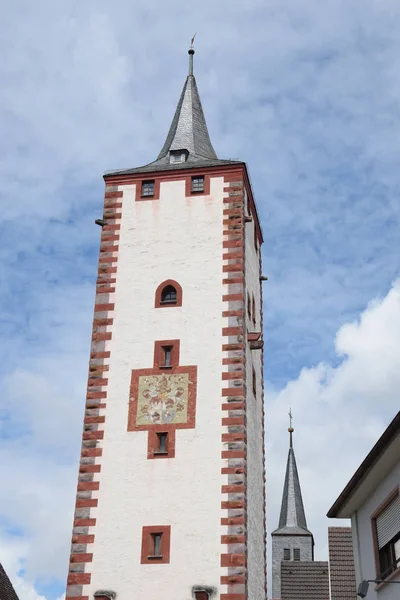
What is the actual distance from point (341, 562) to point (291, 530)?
40.7 meters

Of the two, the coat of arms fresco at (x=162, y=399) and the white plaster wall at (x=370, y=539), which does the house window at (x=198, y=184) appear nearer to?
the coat of arms fresco at (x=162, y=399)

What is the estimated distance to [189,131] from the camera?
3284cm

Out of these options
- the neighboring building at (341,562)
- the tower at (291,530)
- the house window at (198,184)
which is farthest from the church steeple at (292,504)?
the house window at (198,184)

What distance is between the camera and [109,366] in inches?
1012

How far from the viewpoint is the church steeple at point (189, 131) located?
31.4m

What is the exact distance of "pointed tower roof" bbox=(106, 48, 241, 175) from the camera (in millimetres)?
29453

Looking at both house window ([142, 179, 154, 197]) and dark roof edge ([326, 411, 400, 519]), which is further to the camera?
house window ([142, 179, 154, 197])

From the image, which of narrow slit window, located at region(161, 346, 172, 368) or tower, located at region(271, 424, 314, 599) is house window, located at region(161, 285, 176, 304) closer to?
narrow slit window, located at region(161, 346, 172, 368)

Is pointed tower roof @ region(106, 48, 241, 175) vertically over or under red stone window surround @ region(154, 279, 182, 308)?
over

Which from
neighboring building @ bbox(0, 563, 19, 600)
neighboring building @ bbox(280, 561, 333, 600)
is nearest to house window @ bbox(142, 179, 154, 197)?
neighboring building @ bbox(0, 563, 19, 600)

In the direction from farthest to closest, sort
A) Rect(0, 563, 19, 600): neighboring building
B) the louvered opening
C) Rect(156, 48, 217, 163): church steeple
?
Rect(0, 563, 19, 600): neighboring building
Rect(156, 48, 217, 163): church steeple
the louvered opening

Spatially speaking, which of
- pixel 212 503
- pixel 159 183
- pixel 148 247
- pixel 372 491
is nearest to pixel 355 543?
pixel 372 491

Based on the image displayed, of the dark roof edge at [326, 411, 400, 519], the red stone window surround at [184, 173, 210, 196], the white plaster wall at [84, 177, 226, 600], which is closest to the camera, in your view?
the dark roof edge at [326, 411, 400, 519]

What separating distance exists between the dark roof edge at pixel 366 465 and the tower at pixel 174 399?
4611mm
